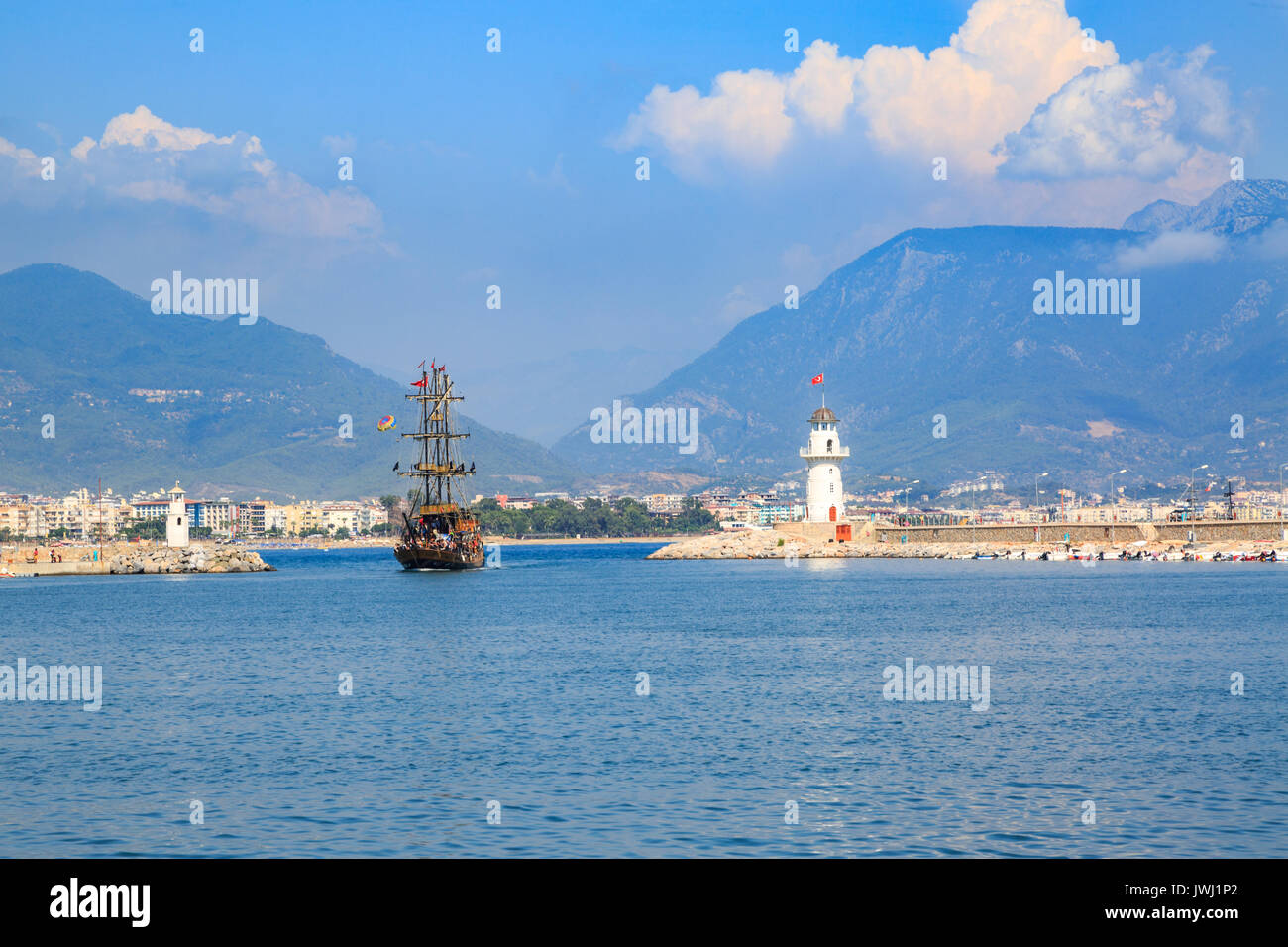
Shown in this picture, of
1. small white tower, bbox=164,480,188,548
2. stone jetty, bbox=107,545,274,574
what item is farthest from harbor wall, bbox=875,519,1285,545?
small white tower, bbox=164,480,188,548

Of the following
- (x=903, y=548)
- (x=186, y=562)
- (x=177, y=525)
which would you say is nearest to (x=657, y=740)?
(x=186, y=562)

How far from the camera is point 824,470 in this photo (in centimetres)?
12162

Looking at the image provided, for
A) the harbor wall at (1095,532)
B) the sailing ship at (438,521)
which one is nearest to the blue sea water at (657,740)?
the sailing ship at (438,521)

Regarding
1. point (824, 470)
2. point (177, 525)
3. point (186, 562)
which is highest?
point (824, 470)

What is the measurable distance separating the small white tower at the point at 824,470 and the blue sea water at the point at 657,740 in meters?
67.3

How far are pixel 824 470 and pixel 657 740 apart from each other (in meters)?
100

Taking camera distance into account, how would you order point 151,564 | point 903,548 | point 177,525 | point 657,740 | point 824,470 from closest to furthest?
1. point 657,740
2. point 151,564
3. point 824,470
4. point 903,548
5. point 177,525

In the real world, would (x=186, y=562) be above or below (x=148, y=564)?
above

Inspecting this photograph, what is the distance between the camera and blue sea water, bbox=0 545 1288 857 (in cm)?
1609

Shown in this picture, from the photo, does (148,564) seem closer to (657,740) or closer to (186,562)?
(186,562)

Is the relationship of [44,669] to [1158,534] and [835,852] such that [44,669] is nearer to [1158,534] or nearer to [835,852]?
[835,852]

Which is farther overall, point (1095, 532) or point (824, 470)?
point (824, 470)

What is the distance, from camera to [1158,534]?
116 m
